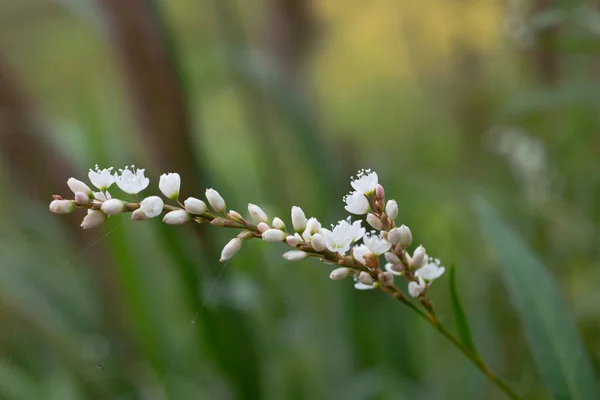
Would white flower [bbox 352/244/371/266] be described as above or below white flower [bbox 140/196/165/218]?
below

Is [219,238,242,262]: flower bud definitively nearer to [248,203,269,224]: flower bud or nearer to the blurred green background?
[248,203,269,224]: flower bud

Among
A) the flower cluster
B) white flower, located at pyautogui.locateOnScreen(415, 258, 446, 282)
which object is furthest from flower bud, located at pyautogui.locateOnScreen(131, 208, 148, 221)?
white flower, located at pyautogui.locateOnScreen(415, 258, 446, 282)

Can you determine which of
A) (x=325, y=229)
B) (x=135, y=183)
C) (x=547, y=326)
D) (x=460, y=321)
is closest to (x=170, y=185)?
(x=135, y=183)

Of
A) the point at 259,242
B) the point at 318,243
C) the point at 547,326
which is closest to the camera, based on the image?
the point at 318,243

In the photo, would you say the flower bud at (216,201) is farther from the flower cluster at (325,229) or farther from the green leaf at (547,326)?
the green leaf at (547,326)

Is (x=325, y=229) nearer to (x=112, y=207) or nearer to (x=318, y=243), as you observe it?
(x=318, y=243)

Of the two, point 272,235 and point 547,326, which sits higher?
point 272,235

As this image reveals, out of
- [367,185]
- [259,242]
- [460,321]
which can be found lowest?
[259,242]
